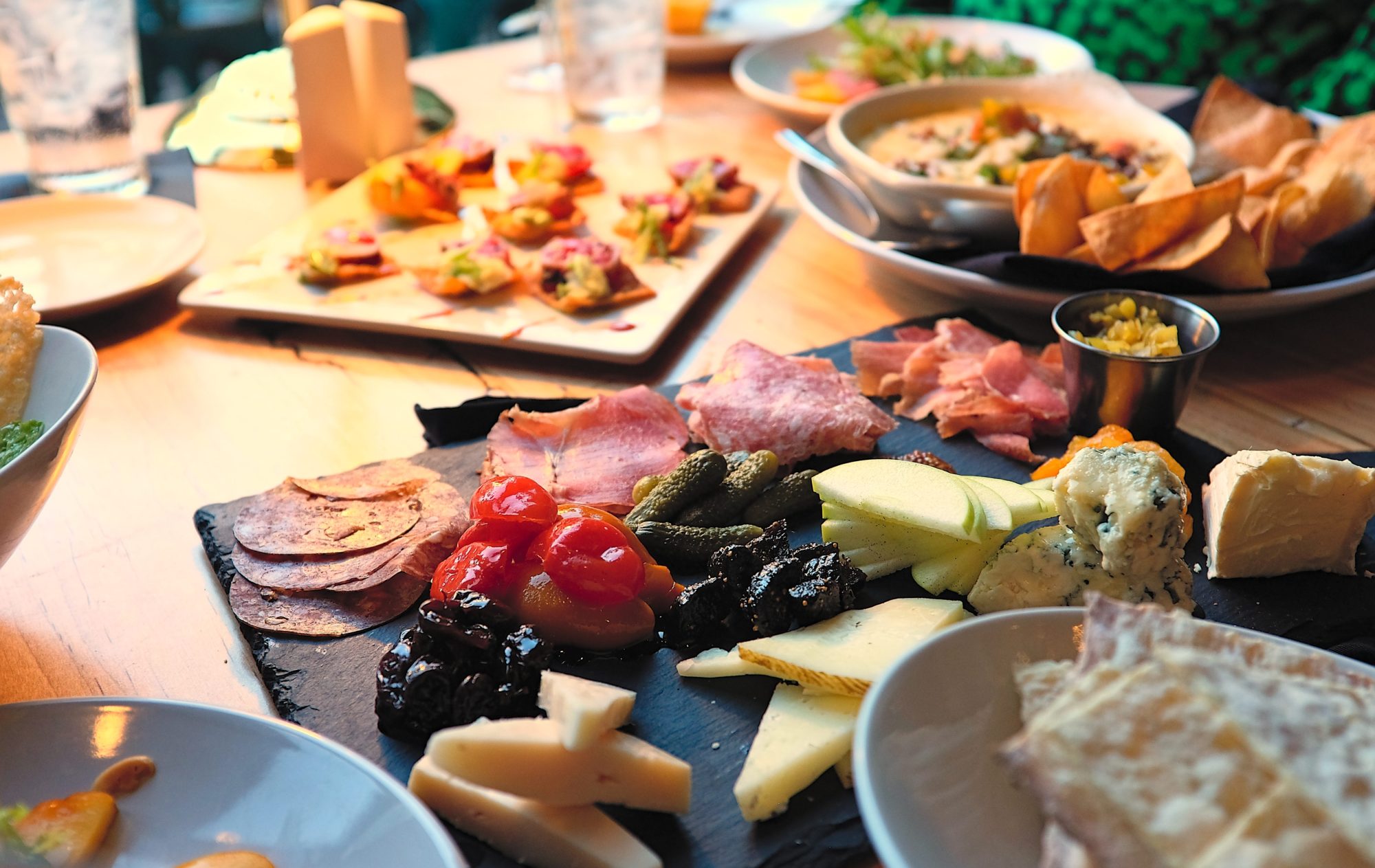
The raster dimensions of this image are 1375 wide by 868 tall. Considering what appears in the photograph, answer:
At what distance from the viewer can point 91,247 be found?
81.0 inches

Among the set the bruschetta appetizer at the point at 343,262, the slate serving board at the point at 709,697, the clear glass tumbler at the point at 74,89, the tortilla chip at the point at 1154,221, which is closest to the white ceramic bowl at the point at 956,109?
the tortilla chip at the point at 1154,221

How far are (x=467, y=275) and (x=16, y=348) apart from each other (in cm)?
82

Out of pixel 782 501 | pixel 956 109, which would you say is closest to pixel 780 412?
pixel 782 501

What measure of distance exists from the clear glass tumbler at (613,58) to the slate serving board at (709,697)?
1596mm

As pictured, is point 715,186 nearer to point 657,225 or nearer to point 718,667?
point 657,225

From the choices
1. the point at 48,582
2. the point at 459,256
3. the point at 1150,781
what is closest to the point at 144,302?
the point at 459,256

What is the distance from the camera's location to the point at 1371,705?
0.73 meters

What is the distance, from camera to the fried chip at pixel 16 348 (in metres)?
1.16

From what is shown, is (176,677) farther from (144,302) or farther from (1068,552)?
(144,302)

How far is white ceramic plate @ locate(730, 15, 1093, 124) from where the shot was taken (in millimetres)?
2689

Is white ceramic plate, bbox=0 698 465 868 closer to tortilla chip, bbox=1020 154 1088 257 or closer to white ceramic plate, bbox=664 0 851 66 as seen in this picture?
tortilla chip, bbox=1020 154 1088 257

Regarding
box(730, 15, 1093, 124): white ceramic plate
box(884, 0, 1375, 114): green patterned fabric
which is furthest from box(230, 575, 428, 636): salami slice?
box(884, 0, 1375, 114): green patterned fabric

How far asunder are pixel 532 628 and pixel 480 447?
516mm

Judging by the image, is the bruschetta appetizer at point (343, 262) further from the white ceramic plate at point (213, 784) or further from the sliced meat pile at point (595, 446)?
the white ceramic plate at point (213, 784)
